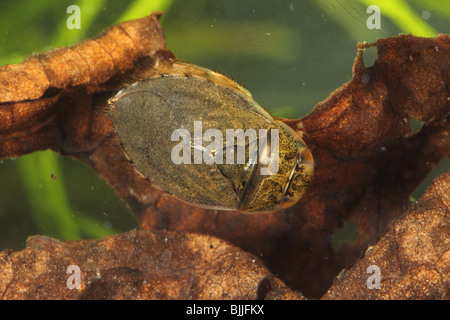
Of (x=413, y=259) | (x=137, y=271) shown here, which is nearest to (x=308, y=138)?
(x=413, y=259)

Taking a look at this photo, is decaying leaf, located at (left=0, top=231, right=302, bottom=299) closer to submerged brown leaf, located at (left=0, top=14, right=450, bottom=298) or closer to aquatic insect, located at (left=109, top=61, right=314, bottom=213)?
submerged brown leaf, located at (left=0, top=14, right=450, bottom=298)

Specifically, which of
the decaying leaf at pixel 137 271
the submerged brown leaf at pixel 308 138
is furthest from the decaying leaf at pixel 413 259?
the submerged brown leaf at pixel 308 138

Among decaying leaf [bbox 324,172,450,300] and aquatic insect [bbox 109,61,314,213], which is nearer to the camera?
decaying leaf [bbox 324,172,450,300]

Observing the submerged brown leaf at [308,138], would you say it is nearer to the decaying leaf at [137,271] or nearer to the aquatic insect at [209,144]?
the decaying leaf at [137,271]

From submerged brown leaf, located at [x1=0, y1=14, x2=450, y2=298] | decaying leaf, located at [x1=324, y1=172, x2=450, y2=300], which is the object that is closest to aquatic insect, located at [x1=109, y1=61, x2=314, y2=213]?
submerged brown leaf, located at [x1=0, y1=14, x2=450, y2=298]

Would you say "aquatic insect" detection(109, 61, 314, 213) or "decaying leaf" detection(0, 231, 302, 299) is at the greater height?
"aquatic insect" detection(109, 61, 314, 213)

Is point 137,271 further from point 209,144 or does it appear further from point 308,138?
point 308,138

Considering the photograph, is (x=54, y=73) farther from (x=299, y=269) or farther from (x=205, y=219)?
(x=299, y=269)
